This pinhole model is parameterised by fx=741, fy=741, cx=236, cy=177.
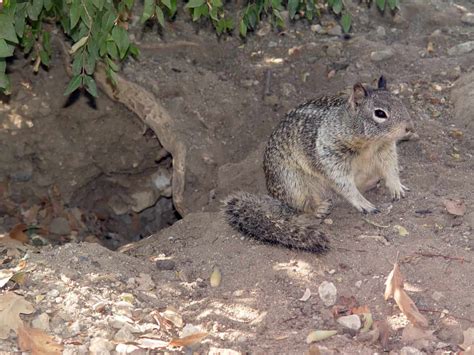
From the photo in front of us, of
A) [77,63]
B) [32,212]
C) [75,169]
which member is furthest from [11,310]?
[32,212]

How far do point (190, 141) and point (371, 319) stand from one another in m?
2.81

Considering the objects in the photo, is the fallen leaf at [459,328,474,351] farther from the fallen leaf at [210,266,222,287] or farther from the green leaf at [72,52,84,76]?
the green leaf at [72,52,84,76]

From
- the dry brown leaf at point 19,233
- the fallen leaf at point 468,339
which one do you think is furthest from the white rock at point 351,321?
the dry brown leaf at point 19,233

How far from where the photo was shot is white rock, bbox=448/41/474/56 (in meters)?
6.64

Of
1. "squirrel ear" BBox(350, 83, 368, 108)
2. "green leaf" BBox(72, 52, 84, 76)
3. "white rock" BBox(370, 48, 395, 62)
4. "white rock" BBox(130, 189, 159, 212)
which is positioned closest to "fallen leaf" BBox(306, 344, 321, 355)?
"squirrel ear" BBox(350, 83, 368, 108)

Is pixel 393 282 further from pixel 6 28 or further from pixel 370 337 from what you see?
pixel 6 28

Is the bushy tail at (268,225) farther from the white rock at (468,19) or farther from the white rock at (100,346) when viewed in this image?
the white rock at (468,19)

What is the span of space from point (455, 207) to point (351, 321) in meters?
1.45

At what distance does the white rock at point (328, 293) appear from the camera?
4039 millimetres

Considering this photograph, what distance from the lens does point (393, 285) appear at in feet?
12.8

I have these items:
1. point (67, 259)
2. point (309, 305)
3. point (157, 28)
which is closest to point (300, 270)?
→ point (309, 305)

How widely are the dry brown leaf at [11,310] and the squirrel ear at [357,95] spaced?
8.25 feet

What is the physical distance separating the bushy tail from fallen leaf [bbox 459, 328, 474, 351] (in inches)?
42.3

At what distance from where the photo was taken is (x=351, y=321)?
3.83 metres
